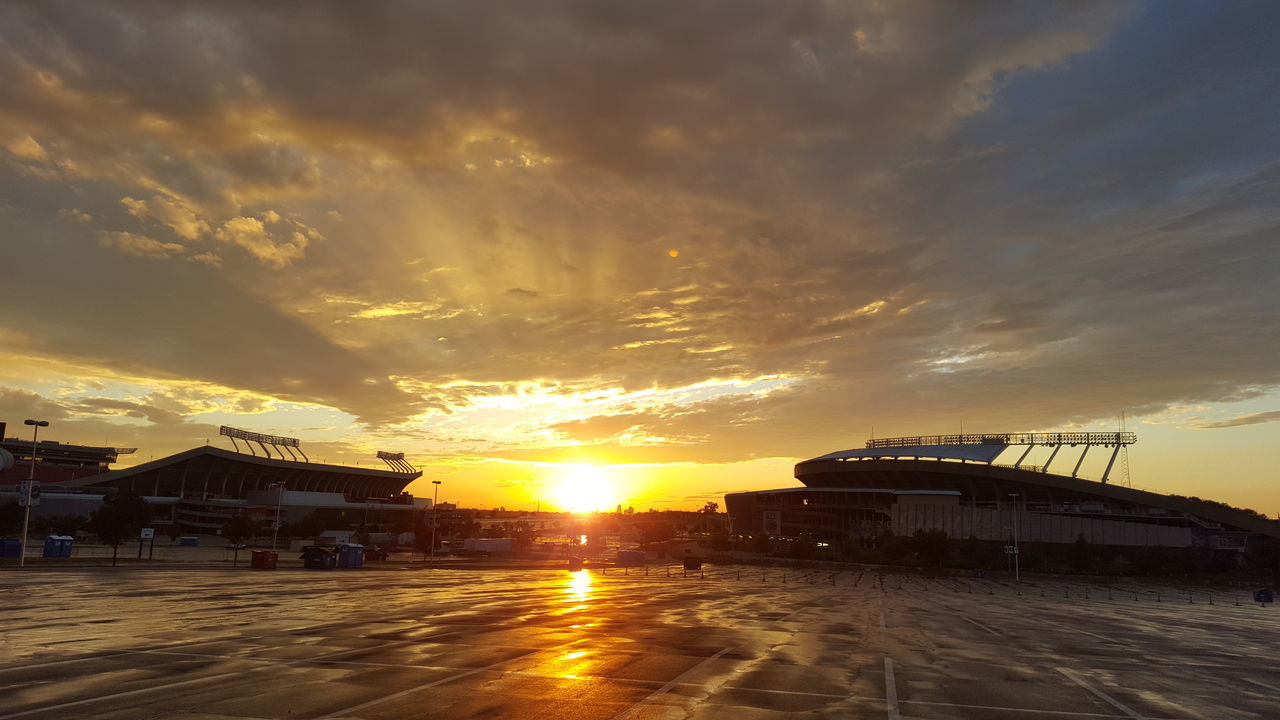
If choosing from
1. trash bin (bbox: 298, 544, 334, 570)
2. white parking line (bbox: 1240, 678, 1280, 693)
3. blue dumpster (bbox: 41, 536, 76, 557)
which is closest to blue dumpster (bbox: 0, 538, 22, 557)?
blue dumpster (bbox: 41, 536, 76, 557)

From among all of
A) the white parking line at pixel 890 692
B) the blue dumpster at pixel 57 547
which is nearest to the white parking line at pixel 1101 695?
the white parking line at pixel 890 692

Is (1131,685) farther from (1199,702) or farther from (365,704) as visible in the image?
(365,704)

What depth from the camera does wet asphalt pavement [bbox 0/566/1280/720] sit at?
1480 cm

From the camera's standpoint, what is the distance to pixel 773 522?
612 ft

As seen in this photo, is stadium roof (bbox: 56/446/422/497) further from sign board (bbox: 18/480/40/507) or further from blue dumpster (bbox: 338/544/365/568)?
sign board (bbox: 18/480/40/507)

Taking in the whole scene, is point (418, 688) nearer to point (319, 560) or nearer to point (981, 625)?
Result: point (981, 625)

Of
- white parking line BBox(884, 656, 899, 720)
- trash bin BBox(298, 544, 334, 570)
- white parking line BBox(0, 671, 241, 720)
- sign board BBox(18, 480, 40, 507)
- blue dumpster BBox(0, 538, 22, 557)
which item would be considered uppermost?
sign board BBox(18, 480, 40, 507)

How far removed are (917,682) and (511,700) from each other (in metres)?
10.3

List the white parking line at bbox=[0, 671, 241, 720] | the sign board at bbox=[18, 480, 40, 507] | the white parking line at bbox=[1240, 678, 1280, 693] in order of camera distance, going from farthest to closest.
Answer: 1. the sign board at bbox=[18, 480, 40, 507]
2. the white parking line at bbox=[1240, 678, 1280, 693]
3. the white parking line at bbox=[0, 671, 241, 720]

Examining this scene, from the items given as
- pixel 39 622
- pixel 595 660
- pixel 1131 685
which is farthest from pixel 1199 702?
pixel 39 622

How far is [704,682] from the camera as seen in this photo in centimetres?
1739

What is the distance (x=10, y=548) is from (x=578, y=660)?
205 ft

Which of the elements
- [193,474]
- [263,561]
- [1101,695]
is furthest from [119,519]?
[193,474]

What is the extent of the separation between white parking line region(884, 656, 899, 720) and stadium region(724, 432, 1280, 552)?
111 metres
